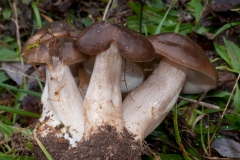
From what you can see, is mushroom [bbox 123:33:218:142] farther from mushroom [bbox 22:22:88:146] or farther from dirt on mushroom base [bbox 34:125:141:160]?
mushroom [bbox 22:22:88:146]

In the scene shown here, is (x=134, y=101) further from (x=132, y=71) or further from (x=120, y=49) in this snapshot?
(x=120, y=49)

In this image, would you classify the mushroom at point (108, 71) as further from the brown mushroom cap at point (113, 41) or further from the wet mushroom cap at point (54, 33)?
the wet mushroom cap at point (54, 33)

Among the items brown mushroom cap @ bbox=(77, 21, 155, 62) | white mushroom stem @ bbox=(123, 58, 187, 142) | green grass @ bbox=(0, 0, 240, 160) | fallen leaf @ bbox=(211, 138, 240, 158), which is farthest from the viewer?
green grass @ bbox=(0, 0, 240, 160)

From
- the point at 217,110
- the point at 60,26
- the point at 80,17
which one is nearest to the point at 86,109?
the point at 60,26

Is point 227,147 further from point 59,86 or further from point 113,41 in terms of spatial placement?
point 59,86

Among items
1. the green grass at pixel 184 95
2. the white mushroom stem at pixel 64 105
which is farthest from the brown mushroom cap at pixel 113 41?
the green grass at pixel 184 95

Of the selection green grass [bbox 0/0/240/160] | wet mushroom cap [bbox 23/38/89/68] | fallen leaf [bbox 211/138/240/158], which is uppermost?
wet mushroom cap [bbox 23/38/89/68]

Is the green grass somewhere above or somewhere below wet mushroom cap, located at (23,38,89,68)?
below

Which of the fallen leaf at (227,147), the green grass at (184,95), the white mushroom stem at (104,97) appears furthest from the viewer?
the green grass at (184,95)

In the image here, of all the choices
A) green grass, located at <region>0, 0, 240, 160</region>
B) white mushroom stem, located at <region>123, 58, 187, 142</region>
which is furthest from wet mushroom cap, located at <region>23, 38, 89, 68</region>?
white mushroom stem, located at <region>123, 58, 187, 142</region>
